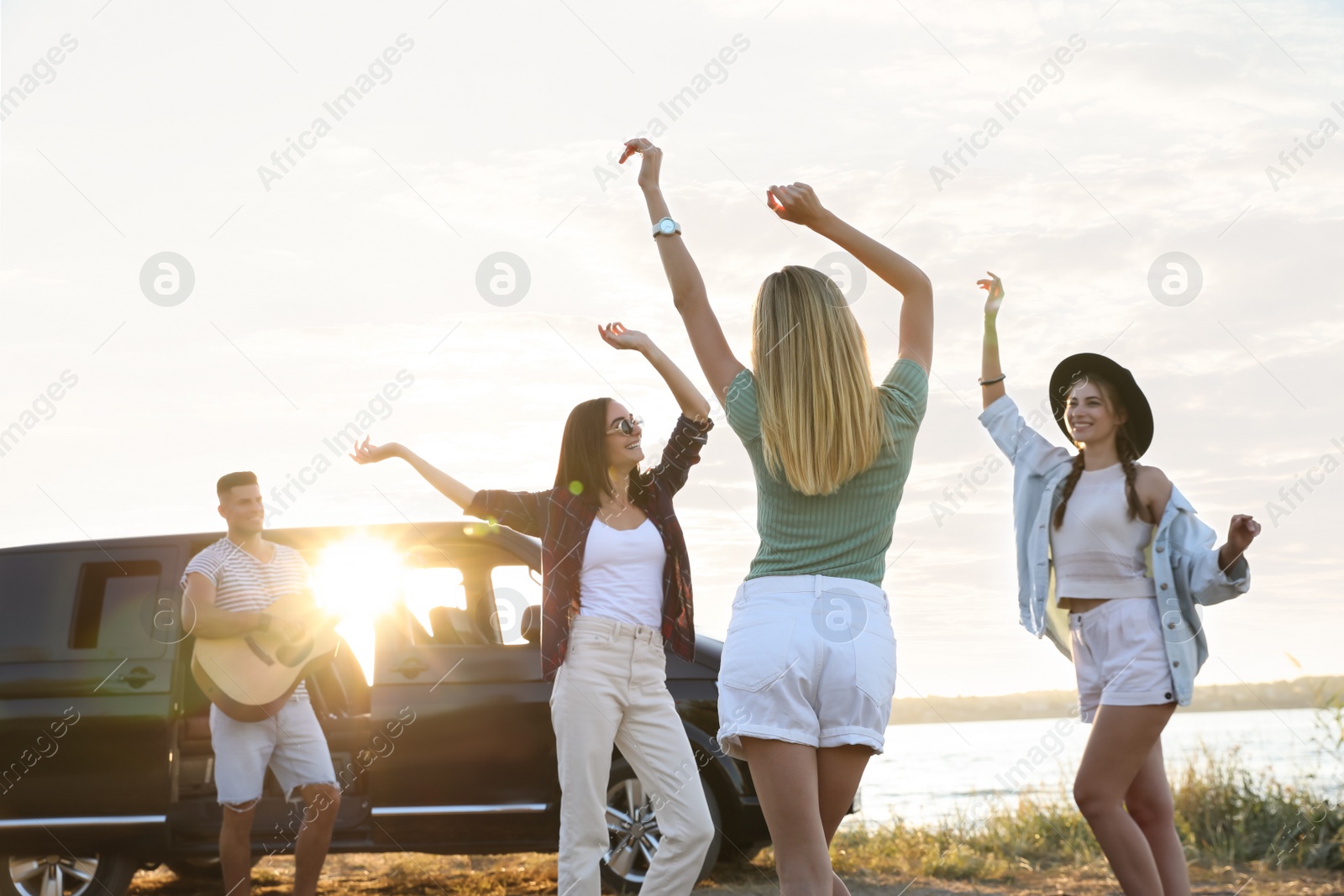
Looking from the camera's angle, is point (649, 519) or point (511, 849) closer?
point (649, 519)

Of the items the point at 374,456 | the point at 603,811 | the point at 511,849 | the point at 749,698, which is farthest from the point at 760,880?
the point at 749,698

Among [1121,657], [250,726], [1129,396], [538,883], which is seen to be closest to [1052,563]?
[1121,657]

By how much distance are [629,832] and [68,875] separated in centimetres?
305

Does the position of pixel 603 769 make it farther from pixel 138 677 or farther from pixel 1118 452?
pixel 138 677

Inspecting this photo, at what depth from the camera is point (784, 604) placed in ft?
8.72

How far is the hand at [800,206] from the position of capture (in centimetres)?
288

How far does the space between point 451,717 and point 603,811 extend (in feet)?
7.26

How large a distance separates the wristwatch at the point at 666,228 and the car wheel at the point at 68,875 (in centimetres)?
540

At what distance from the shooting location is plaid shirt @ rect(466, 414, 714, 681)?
4.63 meters

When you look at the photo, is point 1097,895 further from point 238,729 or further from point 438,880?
point 238,729

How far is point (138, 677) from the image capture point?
22.3 feet

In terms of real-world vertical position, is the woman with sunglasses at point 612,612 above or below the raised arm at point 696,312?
below

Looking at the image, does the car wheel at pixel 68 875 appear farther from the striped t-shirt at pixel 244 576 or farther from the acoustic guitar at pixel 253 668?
the striped t-shirt at pixel 244 576

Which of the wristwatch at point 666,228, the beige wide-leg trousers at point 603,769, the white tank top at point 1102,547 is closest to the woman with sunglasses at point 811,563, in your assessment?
the wristwatch at point 666,228
